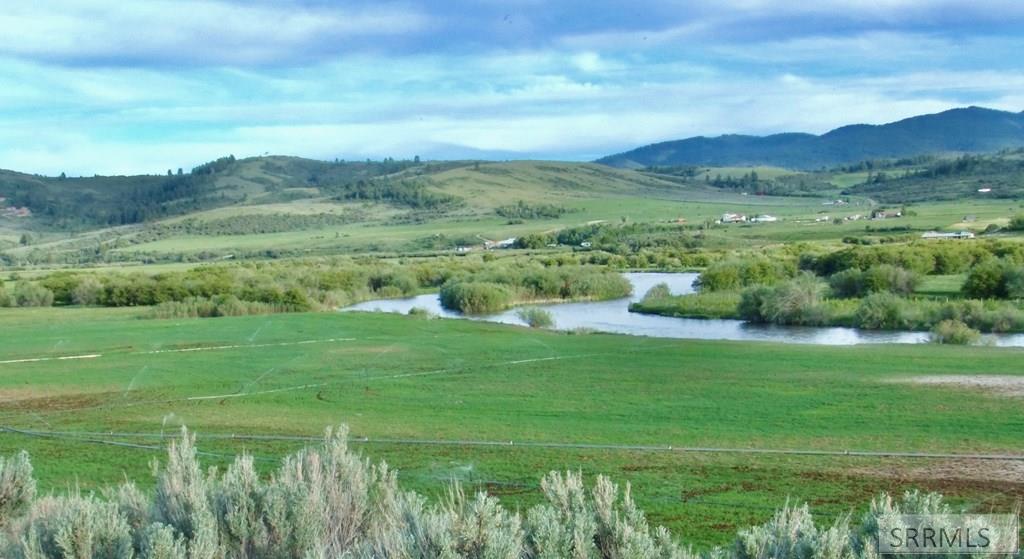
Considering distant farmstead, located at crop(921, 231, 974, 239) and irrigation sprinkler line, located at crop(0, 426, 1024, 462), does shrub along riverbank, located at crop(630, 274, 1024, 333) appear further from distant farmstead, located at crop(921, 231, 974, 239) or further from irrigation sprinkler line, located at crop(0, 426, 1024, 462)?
distant farmstead, located at crop(921, 231, 974, 239)

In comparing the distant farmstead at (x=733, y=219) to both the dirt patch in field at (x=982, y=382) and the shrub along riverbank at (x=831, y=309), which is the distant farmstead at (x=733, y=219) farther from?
the dirt patch in field at (x=982, y=382)

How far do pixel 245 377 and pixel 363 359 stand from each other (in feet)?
13.7

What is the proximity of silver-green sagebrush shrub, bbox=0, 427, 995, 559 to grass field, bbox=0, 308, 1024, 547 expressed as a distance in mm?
4354

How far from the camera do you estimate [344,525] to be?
9477mm

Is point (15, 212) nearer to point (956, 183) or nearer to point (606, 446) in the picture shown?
point (956, 183)

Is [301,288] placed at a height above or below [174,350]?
above

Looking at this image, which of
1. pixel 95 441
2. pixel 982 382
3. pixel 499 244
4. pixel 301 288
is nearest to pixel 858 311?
pixel 982 382

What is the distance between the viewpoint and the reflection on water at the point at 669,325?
4000 centimetres

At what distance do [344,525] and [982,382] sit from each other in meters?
18.5

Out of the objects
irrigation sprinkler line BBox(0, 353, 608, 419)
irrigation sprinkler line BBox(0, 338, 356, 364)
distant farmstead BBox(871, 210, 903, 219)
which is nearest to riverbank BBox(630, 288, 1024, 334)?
irrigation sprinkler line BBox(0, 353, 608, 419)

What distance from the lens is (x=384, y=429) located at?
1923 centimetres

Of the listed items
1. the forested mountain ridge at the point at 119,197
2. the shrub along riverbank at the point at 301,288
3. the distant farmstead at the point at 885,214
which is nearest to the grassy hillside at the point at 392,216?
the forested mountain ridge at the point at 119,197

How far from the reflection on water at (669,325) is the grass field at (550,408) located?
8.42 meters

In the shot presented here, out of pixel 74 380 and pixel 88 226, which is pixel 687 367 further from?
pixel 88 226
